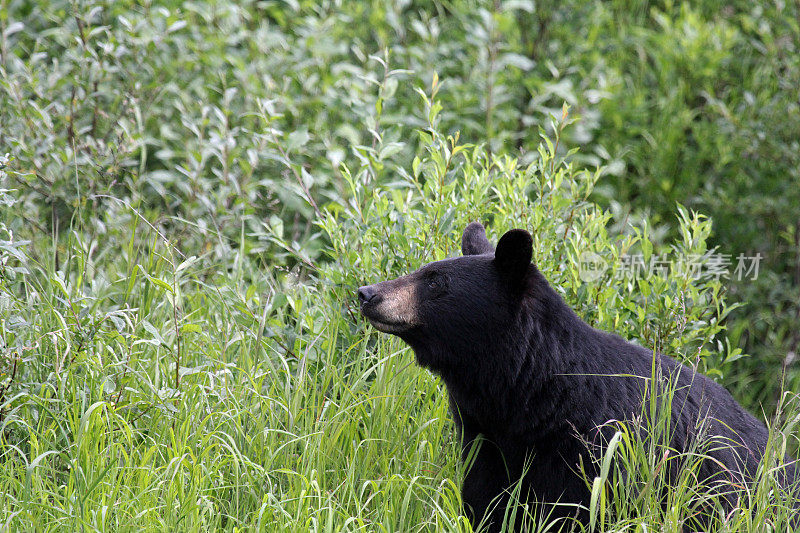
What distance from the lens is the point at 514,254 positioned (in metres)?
2.98

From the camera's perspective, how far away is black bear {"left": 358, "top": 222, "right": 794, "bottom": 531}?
297 cm

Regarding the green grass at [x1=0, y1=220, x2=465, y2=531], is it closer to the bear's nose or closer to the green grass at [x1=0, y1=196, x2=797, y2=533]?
the green grass at [x1=0, y1=196, x2=797, y2=533]

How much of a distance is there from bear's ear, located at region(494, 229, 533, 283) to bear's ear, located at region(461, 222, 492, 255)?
0.35m

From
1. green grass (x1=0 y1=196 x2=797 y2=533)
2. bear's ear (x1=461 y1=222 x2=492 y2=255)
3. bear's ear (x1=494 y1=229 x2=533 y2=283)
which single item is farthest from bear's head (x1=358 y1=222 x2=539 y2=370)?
green grass (x1=0 y1=196 x2=797 y2=533)

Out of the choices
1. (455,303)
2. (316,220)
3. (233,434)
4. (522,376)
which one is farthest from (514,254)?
(316,220)

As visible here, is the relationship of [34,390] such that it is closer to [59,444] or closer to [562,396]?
[59,444]

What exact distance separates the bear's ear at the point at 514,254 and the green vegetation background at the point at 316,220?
78 cm

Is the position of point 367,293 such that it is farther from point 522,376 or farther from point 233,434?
point 233,434

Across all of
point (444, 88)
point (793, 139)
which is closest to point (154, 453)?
point (444, 88)

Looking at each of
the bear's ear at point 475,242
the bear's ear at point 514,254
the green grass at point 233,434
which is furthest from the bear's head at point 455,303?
the green grass at point 233,434

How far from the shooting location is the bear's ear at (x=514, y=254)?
2.92 metres

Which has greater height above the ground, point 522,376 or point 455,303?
point 455,303

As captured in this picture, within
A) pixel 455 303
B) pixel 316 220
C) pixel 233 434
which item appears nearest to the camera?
pixel 455 303

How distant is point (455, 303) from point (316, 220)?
1.72 metres
